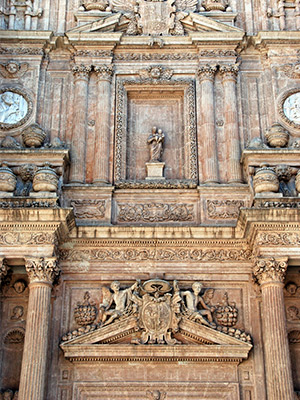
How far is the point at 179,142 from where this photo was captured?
53.1ft

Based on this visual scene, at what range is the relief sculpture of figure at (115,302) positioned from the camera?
13625mm

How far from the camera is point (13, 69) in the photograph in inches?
645

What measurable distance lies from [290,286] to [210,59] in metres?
5.72

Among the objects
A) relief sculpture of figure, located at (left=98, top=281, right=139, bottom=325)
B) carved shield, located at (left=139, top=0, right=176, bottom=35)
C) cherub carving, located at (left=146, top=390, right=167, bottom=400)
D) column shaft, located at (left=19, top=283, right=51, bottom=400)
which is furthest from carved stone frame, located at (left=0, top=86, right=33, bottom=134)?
cherub carving, located at (left=146, top=390, right=167, bottom=400)

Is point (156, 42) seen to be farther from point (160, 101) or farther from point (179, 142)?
point (179, 142)

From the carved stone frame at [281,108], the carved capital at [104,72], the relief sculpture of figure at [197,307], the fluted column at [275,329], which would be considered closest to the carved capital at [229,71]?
the carved stone frame at [281,108]

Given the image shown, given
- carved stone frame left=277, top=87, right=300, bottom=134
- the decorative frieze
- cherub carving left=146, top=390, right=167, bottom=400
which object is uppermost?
carved stone frame left=277, top=87, right=300, bottom=134

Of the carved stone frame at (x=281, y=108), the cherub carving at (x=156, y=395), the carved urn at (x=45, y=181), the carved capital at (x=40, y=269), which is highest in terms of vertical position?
the carved stone frame at (x=281, y=108)

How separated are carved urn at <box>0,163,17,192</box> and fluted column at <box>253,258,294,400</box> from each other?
5.13m

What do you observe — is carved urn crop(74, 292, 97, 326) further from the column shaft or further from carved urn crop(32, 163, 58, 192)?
carved urn crop(32, 163, 58, 192)

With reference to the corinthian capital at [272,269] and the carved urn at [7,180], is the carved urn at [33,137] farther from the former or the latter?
the corinthian capital at [272,269]

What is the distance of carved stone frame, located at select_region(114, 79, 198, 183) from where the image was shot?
1548 centimetres

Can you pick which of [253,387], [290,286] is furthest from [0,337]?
[290,286]

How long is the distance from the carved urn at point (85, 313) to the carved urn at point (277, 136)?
206 inches
